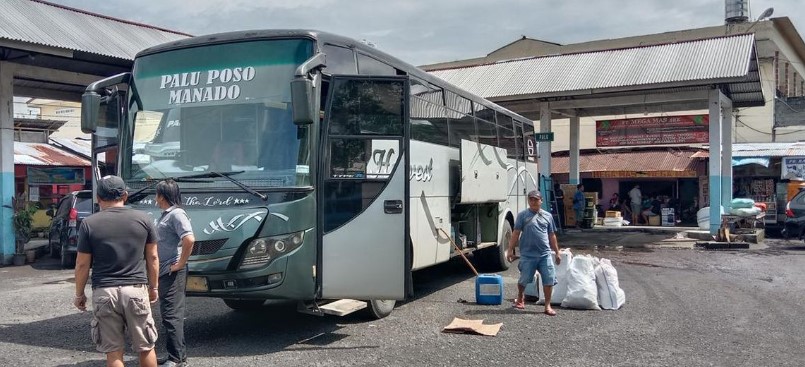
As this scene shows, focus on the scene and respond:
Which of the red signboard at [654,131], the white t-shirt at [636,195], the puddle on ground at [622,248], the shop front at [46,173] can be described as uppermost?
the red signboard at [654,131]

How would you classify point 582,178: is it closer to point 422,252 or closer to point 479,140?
point 479,140

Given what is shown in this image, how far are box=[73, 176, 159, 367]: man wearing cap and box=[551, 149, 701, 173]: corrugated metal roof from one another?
82.4 ft

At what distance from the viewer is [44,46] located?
1402cm

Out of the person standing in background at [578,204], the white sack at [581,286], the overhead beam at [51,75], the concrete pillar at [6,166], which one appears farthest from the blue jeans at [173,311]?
the person standing in background at [578,204]

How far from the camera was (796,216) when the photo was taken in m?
19.2

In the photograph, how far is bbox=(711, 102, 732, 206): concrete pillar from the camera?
819 inches

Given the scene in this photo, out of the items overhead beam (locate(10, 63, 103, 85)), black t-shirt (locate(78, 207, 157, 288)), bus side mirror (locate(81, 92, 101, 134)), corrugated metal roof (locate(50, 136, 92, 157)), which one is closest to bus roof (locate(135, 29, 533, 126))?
bus side mirror (locate(81, 92, 101, 134))

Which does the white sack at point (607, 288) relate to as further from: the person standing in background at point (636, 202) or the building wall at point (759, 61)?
the building wall at point (759, 61)

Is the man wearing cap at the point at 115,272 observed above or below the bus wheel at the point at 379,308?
above

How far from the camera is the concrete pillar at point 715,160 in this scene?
18.9m

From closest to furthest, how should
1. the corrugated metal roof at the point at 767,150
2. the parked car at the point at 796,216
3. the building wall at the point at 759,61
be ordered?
the parked car at the point at 796,216 < the corrugated metal roof at the point at 767,150 < the building wall at the point at 759,61

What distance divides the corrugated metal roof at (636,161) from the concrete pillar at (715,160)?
809 cm

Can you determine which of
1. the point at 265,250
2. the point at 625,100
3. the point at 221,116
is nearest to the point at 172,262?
the point at 265,250

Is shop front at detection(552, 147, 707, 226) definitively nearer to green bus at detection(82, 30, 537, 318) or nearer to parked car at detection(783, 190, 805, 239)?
parked car at detection(783, 190, 805, 239)
